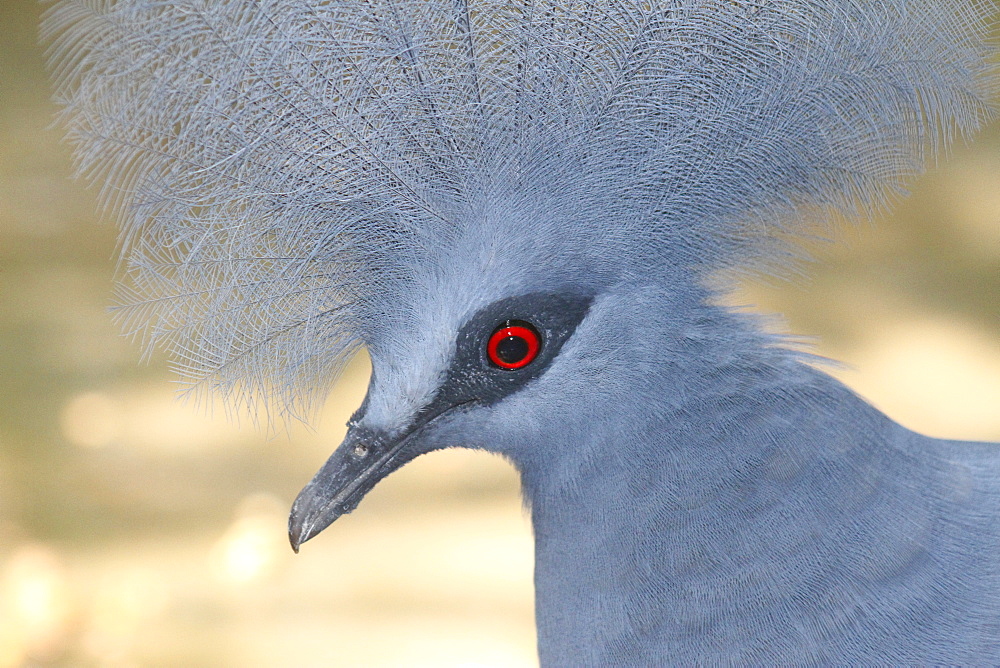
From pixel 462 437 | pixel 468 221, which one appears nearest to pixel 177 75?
pixel 468 221

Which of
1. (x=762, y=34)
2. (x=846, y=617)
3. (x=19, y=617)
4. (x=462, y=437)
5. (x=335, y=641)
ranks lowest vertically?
(x=19, y=617)

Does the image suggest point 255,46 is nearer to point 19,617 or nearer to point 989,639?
point 989,639

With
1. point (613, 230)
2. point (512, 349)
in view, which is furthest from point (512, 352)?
point (613, 230)

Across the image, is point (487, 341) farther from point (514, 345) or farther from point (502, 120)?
point (502, 120)

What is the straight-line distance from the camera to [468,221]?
982 millimetres

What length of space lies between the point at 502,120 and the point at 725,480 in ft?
1.46

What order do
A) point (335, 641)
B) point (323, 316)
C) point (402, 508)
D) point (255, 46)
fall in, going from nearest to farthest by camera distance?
point (255, 46) → point (323, 316) → point (335, 641) → point (402, 508)

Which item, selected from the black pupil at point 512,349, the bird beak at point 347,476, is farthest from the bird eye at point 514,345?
the bird beak at point 347,476

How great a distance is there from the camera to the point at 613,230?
38.3 inches

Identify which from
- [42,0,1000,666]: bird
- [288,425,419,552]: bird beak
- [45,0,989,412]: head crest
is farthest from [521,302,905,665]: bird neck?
[288,425,419,552]: bird beak

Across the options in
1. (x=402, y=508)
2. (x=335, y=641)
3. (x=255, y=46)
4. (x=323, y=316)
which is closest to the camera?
(x=255, y=46)

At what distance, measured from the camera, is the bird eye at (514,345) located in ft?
3.30

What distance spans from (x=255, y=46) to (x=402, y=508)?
6.49 feet

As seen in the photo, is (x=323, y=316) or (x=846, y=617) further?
(x=323, y=316)
